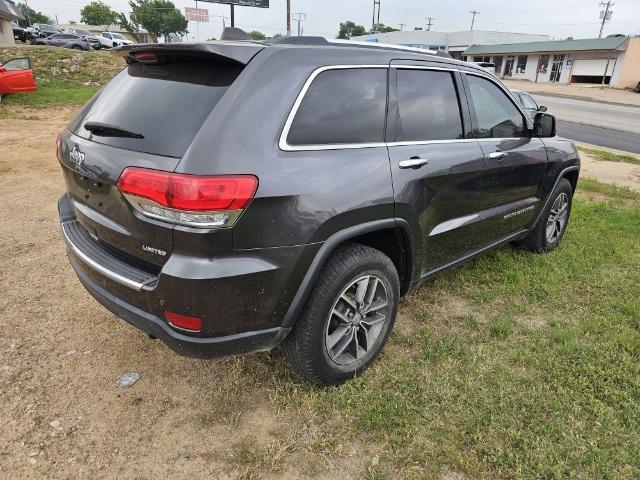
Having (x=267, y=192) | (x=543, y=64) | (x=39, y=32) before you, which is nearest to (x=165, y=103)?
(x=267, y=192)

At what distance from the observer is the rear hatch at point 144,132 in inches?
81.9

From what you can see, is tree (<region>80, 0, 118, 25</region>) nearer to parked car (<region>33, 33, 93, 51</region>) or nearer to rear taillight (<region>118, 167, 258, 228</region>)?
parked car (<region>33, 33, 93, 51</region>)

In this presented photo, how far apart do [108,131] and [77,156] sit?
10.9 inches

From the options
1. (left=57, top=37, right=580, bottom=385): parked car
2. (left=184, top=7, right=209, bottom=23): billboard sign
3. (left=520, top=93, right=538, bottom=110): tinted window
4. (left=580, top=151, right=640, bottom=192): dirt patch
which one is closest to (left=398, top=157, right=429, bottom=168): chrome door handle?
(left=57, top=37, right=580, bottom=385): parked car

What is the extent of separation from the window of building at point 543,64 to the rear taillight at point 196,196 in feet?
193

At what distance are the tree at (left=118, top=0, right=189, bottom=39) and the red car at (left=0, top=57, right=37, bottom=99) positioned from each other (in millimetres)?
72174

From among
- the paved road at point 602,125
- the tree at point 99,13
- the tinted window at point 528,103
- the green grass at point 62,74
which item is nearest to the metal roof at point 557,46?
the paved road at point 602,125

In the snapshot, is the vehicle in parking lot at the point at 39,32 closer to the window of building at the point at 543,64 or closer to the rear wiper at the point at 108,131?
the rear wiper at the point at 108,131

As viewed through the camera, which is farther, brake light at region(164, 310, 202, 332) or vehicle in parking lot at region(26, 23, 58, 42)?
vehicle in parking lot at region(26, 23, 58, 42)

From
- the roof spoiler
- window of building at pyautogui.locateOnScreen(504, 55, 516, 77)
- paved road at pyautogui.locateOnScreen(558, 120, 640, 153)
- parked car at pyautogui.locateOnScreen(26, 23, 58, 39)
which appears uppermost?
the roof spoiler

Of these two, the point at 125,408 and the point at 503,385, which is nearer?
the point at 125,408

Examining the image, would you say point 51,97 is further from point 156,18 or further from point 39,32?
point 156,18

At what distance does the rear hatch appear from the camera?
2080 millimetres

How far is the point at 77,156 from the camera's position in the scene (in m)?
2.46
